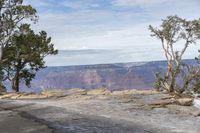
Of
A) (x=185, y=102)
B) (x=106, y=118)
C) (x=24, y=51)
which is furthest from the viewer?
(x=24, y=51)

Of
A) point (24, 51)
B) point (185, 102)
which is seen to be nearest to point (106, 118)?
point (185, 102)

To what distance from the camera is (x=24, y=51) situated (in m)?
61.3

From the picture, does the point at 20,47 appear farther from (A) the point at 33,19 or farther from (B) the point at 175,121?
(B) the point at 175,121

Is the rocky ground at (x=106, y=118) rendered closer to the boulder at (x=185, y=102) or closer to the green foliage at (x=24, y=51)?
the boulder at (x=185, y=102)

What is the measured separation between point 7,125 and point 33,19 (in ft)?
140

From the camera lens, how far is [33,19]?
61.7m

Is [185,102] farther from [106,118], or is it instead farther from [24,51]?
[24,51]

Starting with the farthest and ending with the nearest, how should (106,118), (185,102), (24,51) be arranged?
(24,51) → (185,102) → (106,118)

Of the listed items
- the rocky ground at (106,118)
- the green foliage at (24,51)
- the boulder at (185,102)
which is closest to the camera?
the rocky ground at (106,118)

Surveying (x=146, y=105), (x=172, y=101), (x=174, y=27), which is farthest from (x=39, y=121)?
(x=174, y=27)

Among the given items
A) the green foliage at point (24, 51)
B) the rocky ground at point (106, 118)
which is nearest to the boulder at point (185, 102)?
the rocky ground at point (106, 118)

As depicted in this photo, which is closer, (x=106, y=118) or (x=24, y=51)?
(x=106, y=118)

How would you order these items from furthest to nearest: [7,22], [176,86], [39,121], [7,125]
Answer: [7,22]
[176,86]
[39,121]
[7,125]

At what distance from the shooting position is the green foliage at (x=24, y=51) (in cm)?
6175
